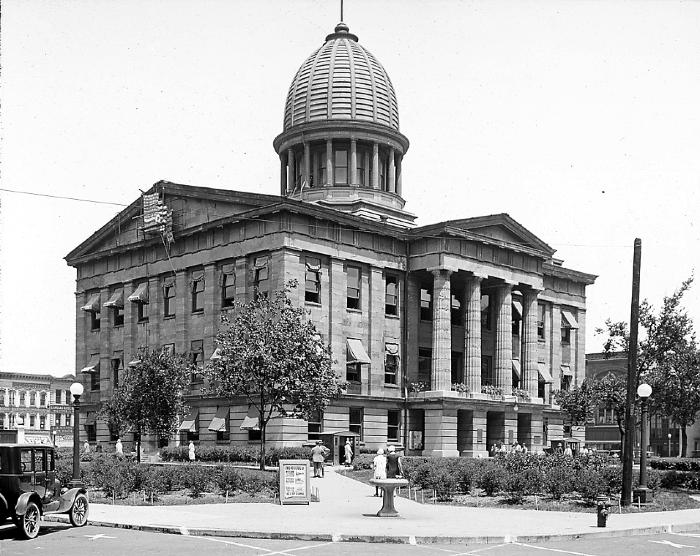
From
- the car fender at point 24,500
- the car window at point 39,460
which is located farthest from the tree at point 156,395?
the car fender at point 24,500

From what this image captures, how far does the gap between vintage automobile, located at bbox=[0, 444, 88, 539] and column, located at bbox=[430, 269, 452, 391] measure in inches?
1577

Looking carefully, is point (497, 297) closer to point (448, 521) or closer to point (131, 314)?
point (131, 314)

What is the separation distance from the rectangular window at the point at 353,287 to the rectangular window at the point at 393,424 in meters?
7.65

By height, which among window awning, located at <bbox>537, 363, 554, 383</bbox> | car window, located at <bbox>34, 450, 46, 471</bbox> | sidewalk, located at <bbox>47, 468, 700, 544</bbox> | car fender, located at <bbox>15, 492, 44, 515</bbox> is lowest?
sidewalk, located at <bbox>47, 468, 700, 544</bbox>

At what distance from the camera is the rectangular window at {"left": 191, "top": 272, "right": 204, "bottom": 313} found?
65.4 meters

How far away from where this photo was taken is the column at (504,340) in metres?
69.8

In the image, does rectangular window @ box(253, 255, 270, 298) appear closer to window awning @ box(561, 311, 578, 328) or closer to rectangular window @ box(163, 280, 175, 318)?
rectangular window @ box(163, 280, 175, 318)

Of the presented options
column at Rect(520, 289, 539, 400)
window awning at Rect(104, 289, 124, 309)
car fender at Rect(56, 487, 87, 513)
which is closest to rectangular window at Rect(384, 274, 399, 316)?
column at Rect(520, 289, 539, 400)

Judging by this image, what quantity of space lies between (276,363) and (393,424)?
20568mm

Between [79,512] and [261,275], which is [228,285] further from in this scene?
[79,512]

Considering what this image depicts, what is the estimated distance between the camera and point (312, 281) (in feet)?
200

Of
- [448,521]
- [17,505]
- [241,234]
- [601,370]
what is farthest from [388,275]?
[601,370]

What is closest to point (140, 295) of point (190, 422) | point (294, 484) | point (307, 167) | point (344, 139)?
point (190, 422)

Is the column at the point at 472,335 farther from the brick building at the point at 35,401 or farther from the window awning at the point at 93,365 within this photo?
the brick building at the point at 35,401
